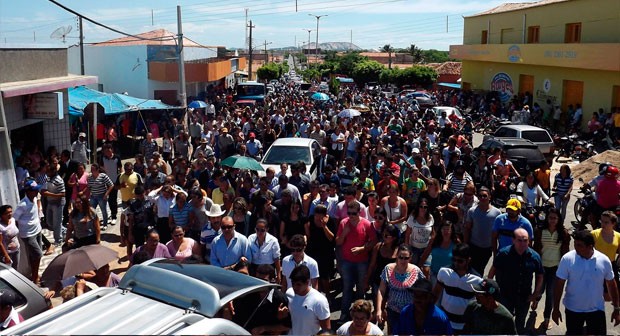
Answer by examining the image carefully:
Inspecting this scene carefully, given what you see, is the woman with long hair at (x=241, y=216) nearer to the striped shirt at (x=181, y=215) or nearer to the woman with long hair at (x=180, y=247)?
the striped shirt at (x=181, y=215)

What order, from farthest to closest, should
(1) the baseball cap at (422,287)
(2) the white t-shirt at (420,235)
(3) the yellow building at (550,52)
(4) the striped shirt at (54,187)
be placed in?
(3) the yellow building at (550,52)
(4) the striped shirt at (54,187)
(2) the white t-shirt at (420,235)
(1) the baseball cap at (422,287)

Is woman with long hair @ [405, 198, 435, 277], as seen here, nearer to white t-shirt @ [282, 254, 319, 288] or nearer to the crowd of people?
the crowd of people

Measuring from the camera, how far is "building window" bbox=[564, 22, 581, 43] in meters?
31.6

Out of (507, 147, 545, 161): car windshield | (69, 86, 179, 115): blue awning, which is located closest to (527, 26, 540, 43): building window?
(507, 147, 545, 161): car windshield

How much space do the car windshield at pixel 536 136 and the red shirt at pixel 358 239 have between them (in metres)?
13.2

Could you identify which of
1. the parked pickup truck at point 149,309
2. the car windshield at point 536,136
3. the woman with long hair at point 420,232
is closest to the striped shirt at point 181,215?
the woman with long hair at point 420,232

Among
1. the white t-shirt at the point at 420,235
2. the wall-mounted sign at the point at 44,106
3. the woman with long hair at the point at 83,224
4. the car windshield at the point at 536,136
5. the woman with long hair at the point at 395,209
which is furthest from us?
the car windshield at the point at 536,136

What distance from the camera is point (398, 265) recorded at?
634 cm

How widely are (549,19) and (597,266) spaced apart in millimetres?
31171

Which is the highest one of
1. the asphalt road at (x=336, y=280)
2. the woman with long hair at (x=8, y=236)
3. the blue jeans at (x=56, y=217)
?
the woman with long hair at (x=8, y=236)

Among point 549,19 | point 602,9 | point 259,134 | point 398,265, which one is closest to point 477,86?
point 549,19

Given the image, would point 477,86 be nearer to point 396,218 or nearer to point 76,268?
point 396,218

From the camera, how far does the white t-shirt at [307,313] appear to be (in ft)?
19.0

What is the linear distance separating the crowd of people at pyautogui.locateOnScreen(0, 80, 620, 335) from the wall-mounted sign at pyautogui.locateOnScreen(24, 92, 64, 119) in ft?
7.06
